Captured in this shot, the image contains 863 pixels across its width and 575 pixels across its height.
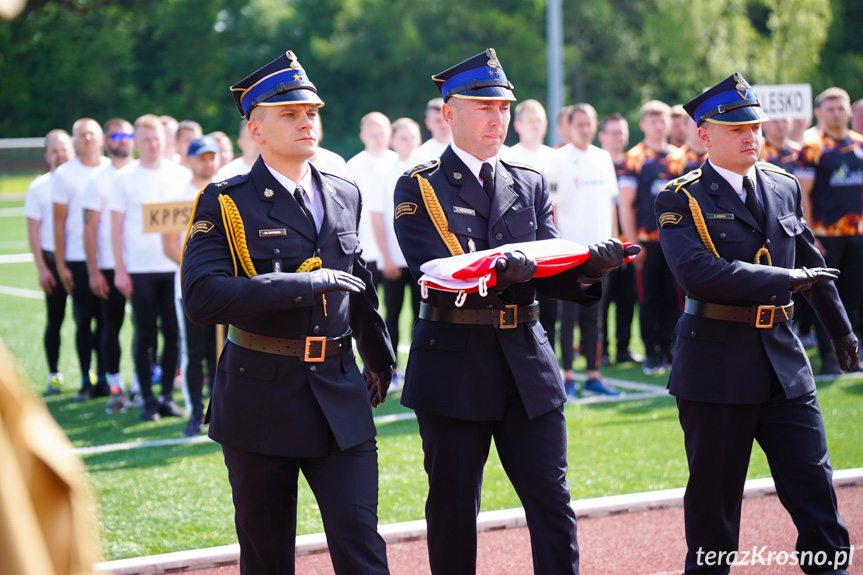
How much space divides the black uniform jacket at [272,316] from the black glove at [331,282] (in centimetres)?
3

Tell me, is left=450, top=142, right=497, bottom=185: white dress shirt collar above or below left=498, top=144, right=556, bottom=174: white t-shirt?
below

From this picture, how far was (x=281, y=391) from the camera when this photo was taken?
3.86 meters

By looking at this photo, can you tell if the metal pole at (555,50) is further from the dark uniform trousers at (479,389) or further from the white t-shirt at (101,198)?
the dark uniform trousers at (479,389)

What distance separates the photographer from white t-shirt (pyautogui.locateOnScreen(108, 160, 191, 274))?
865cm

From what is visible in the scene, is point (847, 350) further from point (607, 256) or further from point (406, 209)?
point (406, 209)

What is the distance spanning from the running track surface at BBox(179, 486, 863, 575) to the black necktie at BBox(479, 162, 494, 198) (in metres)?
1.91

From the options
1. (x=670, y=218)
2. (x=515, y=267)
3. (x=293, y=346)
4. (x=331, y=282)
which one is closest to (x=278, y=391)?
(x=293, y=346)

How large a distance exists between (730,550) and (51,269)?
8.32 meters

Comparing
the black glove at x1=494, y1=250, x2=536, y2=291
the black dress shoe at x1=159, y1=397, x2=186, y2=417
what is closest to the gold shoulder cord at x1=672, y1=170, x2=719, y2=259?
the black glove at x1=494, y1=250, x2=536, y2=291

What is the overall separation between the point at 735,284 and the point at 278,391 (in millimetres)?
1944

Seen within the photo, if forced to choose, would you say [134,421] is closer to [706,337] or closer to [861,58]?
[706,337]

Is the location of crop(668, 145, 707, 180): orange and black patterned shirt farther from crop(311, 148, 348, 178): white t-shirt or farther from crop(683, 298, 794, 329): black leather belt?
crop(683, 298, 794, 329): black leather belt

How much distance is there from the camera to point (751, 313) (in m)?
4.50

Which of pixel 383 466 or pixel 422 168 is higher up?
pixel 422 168
